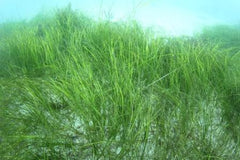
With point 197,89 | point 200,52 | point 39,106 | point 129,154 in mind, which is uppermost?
point 200,52

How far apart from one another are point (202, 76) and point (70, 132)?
840mm

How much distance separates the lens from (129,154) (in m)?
1.26

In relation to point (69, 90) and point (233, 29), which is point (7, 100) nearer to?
point (69, 90)

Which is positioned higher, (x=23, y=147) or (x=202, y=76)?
(x=202, y=76)

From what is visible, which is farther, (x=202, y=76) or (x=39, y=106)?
(x=202, y=76)

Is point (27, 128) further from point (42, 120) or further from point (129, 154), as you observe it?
point (129, 154)

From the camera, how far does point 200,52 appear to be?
6.18ft

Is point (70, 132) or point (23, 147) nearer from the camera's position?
point (23, 147)

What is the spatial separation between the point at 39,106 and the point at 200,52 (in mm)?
1051

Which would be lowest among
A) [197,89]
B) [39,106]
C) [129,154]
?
[129,154]

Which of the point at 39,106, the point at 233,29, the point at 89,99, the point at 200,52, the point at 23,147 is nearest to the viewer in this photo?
the point at 23,147

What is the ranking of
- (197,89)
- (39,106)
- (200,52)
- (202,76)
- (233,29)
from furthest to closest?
(233,29) < (200,52) < (202,76) < (197,89) < (39,106)

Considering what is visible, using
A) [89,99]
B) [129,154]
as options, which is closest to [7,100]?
[89,99]

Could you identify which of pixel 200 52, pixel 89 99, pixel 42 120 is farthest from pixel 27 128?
pixel 200 52
